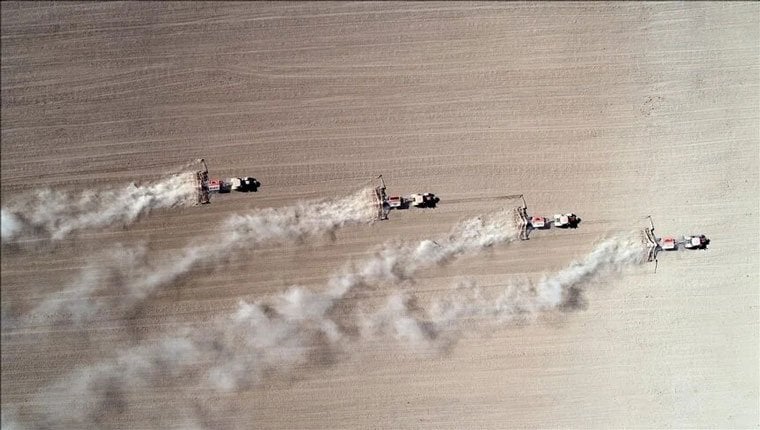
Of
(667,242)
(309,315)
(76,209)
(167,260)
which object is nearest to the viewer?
(76,209)

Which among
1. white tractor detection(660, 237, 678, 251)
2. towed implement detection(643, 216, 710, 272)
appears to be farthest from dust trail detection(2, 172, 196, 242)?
white tractor detection(660, 237, 678, 251)

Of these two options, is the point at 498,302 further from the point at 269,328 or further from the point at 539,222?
the point at 269,328

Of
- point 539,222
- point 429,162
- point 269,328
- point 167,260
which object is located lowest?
point 269,328

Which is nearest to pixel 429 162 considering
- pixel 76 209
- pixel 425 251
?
pixel 425 251

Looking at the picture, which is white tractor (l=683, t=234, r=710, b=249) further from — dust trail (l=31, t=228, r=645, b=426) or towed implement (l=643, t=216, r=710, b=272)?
dust trail (l=31, t=228, r=645, b=426)

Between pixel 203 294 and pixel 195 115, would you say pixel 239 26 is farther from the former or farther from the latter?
pixel 203 294

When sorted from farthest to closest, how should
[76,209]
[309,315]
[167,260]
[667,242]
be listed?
[667,242] → [309,315] → [167,260] → [76,209]

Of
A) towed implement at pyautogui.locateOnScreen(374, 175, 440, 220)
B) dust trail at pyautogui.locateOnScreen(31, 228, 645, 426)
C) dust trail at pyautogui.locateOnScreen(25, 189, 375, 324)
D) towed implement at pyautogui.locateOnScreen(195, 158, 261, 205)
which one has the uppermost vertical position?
towed implement at pyautogui.locateOnScreen(195, 158, 261, 205)
